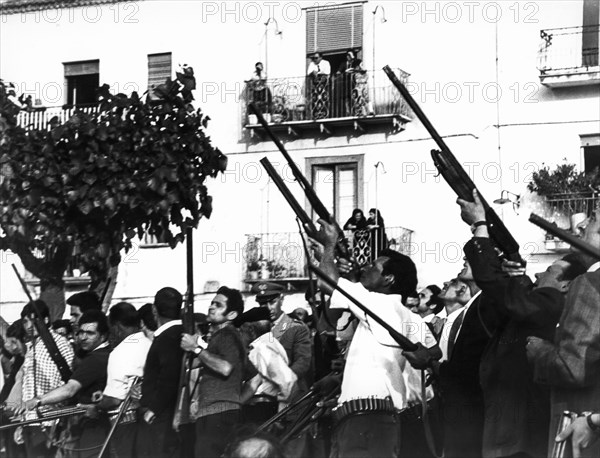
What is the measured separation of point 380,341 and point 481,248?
4.26ft

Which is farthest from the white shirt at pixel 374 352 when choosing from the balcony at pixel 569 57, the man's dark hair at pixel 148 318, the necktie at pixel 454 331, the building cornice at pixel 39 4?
the building cornice at pixel 39 4

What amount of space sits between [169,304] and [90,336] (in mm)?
1046

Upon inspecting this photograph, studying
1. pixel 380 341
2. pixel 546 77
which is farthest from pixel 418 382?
pixel 546 77

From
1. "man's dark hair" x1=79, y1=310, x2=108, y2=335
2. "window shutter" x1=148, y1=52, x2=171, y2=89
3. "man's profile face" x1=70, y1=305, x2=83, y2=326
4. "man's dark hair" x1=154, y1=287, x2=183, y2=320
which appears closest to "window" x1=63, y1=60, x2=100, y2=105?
"window shutter" x1=148, y1=52, x2=171, y2=89

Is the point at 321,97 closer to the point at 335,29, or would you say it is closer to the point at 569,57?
the point at 335,29

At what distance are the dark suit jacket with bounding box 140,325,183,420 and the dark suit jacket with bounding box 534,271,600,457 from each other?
9.94 ft

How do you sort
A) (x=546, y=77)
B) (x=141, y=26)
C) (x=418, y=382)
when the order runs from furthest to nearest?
(x=141, y=26), (x=546, y=77), (x=418, y=382)

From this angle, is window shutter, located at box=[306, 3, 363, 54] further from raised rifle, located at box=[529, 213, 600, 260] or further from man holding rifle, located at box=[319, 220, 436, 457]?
raised rifle, located at box=[529, 213, 600, 260]

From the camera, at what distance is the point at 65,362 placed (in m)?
9.21

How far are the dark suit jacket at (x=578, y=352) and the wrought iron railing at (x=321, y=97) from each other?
46.6 ft

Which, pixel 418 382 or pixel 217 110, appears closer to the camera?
pixel 418 382

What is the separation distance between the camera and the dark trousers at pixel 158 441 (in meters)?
8.21

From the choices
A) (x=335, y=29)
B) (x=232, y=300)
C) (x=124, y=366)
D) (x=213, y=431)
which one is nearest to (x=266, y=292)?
(x=232, y=300)

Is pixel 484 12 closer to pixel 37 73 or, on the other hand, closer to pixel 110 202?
pixel 37 73
